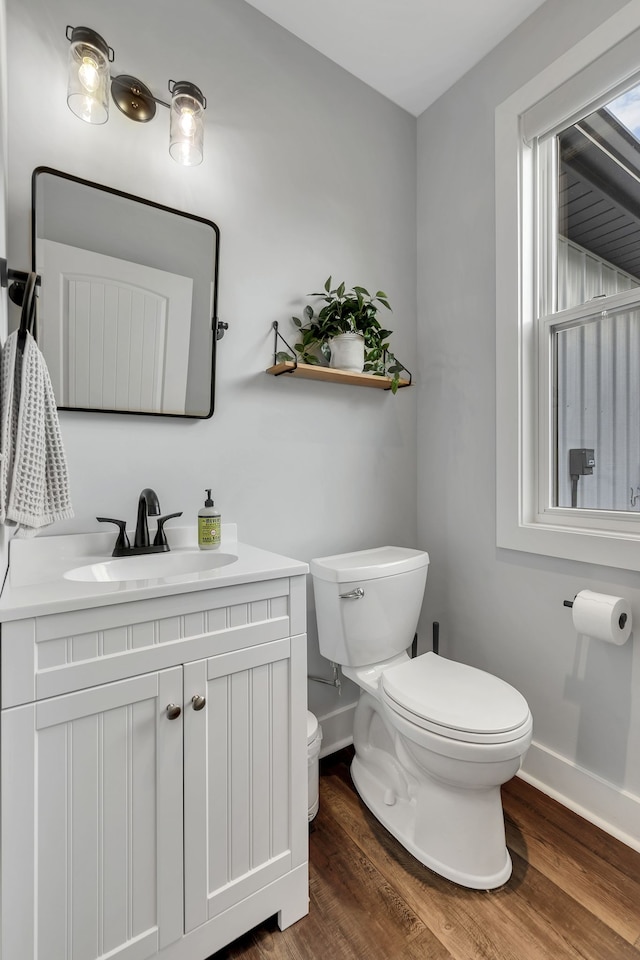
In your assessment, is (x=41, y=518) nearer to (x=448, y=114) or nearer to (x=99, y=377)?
(x=99, y=377)

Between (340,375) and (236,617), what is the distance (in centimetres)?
96

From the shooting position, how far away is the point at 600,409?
154 cm

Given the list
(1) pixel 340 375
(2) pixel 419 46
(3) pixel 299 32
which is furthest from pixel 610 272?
(3) pixel 299 32

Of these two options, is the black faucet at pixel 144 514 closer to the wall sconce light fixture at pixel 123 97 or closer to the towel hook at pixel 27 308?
the towel hook at pixel 27 308

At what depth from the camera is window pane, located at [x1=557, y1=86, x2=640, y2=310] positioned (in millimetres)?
1452

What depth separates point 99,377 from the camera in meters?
1.32

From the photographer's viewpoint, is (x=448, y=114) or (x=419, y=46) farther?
(x=448, y=114)

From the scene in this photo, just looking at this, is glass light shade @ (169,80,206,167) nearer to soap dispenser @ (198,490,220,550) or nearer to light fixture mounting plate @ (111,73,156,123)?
light fixture mounting plate @ (111,73,156,123)

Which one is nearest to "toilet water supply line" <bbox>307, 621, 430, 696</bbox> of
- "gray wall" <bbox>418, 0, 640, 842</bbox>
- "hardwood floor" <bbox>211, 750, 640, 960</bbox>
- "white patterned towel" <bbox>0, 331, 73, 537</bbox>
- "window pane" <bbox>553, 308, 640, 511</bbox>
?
"gray wall" <bbox>418, 0, 640, 842</bbox>

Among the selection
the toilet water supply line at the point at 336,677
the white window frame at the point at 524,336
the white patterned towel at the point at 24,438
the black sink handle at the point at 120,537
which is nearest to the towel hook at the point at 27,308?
the white patterned towel at the point at 24,438

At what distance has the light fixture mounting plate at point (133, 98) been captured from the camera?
1.32m

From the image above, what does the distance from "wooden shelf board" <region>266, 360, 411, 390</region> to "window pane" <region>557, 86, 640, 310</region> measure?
712 mm

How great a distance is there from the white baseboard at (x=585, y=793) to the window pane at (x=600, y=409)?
864 millimetres

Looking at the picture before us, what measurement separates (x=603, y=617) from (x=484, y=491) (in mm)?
620
